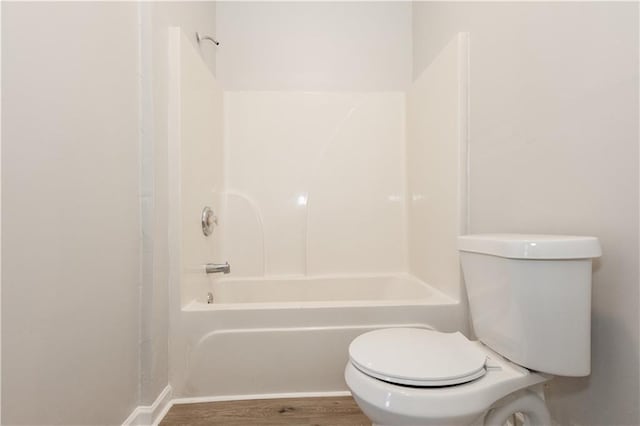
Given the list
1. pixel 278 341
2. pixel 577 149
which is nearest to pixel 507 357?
pixel 577 149

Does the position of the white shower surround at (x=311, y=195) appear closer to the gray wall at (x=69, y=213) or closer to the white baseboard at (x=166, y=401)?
the white baseboard at (x=166, y=401)

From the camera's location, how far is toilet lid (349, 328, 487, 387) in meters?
0.85

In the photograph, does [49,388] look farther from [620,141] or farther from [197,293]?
[620,141]

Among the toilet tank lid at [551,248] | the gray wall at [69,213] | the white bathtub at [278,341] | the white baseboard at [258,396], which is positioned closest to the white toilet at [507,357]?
the toilet tank lid at [551,248]

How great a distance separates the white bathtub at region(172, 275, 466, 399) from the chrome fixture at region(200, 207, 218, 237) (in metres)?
0.46

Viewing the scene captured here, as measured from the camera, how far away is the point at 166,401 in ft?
4.56

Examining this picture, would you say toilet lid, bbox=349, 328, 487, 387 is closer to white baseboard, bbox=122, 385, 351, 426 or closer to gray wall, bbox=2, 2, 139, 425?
white baseboard, bbox=122, 385, 351, 426

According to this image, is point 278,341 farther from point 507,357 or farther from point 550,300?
point 550,300

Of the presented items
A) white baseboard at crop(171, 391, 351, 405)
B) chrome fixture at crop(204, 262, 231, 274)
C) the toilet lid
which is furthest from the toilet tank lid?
chrome fixture at crop(204, 262, 231, 274)

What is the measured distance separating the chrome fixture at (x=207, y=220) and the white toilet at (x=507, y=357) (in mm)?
1144

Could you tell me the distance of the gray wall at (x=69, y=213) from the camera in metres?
0.75

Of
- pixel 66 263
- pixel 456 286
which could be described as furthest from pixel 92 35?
pixel 456 286

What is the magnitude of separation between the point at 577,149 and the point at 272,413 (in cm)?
144

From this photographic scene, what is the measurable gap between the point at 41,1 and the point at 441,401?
4.60 feet
